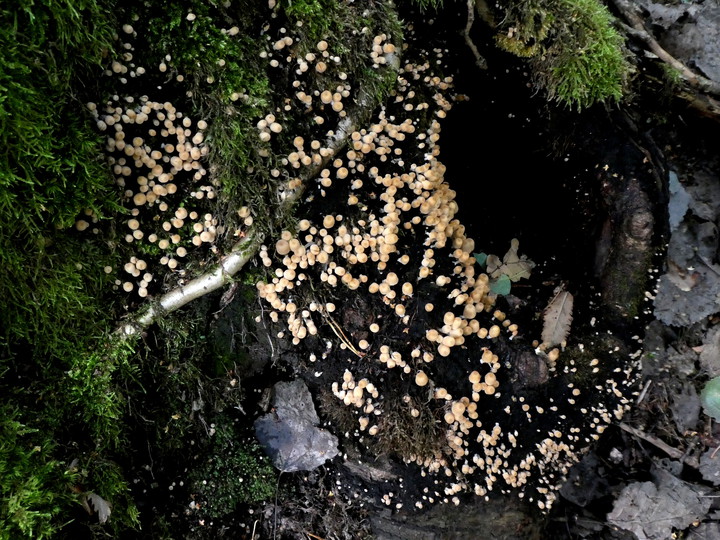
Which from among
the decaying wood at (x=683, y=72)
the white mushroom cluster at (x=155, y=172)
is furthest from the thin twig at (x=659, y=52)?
the white mushroom cluster at (x=155, y=172)

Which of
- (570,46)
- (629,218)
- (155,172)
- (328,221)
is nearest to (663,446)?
(629,218)

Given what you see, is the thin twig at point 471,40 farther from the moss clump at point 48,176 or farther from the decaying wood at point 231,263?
the moss clump at point 48,176

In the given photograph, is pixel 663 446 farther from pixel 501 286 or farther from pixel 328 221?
pixel 328 221

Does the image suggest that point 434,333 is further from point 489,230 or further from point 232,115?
point 232,115

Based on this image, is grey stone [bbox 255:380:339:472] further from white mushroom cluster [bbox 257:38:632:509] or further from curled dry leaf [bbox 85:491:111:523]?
curled dry leaf [bbox 85:491:111:523]

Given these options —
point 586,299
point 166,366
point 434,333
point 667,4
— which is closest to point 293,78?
point 434,333

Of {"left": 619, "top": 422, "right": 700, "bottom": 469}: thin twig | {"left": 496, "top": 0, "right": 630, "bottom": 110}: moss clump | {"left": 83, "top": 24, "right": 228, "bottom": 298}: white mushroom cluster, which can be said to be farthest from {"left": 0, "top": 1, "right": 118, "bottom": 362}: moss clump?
{"left": 619, "top": 422, "right": 700, "bottom": 469}: thin twig
